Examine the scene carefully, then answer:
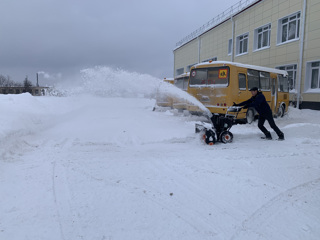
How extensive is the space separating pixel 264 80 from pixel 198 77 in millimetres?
3530

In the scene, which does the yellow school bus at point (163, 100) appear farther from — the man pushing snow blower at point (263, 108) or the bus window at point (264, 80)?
the man pushing snow blower at point (263, 108)

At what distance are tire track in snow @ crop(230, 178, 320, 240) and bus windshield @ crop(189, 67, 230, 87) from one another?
20.8 ft

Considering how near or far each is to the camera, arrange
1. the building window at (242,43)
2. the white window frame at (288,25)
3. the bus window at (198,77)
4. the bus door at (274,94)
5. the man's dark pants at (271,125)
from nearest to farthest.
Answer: the man's dark pants at (271,125) < the bus window at (198,77) < the bus door at (274,94) < the white window frame at (288,25) < the building window at (242,43)

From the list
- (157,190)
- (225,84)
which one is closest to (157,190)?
(157,190)

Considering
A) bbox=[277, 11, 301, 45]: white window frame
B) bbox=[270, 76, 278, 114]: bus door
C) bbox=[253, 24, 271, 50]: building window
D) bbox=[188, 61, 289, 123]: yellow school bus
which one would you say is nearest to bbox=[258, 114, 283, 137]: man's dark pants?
bbox=[188, 61, 289, 123]: yellow school bus

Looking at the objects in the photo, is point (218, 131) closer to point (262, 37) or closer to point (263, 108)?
point (263, 108)

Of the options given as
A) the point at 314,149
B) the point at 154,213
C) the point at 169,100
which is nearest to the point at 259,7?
the point at 169,100

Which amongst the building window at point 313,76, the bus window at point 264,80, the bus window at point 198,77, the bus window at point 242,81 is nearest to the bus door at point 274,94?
the bus window at point 264,80

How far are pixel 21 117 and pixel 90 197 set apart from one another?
6041 millimetres

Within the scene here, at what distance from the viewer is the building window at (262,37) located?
1900 cm

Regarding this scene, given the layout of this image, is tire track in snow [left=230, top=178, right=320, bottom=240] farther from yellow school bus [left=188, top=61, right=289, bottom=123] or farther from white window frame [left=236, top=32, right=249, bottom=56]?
white window frame [left=236, top=32, right=249, bottom=56]

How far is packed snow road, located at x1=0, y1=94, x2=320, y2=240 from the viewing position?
A: 263 centimetres

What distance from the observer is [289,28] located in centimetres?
1703

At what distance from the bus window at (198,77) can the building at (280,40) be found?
6844 mm
